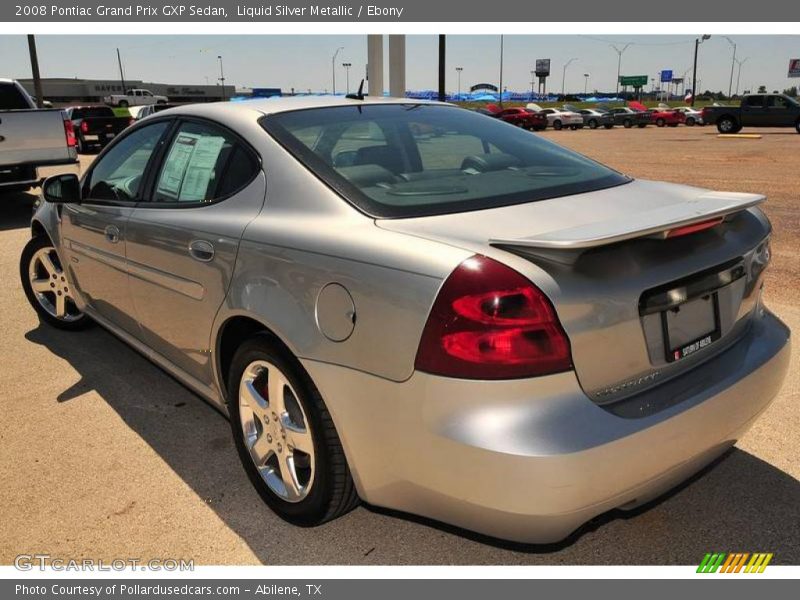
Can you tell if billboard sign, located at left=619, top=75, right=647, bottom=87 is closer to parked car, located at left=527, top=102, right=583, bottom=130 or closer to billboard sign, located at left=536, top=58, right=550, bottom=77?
billboard sign, located at left=536, top=58, right=550, bottom=77

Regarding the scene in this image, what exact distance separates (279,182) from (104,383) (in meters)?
2.20

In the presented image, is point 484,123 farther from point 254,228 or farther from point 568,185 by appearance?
point 254,228

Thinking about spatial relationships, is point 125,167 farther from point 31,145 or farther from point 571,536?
point 31,145

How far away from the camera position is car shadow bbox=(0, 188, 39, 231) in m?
9.90

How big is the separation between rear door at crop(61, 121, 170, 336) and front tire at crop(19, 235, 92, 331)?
0.59 meters

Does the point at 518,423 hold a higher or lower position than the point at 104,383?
higher

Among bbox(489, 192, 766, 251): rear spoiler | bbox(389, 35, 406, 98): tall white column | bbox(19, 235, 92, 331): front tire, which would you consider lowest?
bbox(19, 235, 92, 331): front tire

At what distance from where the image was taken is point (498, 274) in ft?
6.04

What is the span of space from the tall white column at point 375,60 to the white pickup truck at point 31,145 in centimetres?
1059

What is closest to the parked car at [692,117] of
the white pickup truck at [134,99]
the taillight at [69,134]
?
the taillight at [69,134]

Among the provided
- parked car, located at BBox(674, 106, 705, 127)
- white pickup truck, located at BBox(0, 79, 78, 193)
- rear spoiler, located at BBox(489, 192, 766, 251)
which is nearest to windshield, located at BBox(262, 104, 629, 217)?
rear spoiler, located at BBox(489, 192, 766, 251)

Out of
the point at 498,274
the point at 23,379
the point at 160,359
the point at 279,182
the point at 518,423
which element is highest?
the point at 279,182

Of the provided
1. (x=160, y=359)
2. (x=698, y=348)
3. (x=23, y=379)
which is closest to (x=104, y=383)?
(x=23, y=379)

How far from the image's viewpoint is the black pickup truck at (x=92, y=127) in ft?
69.7
